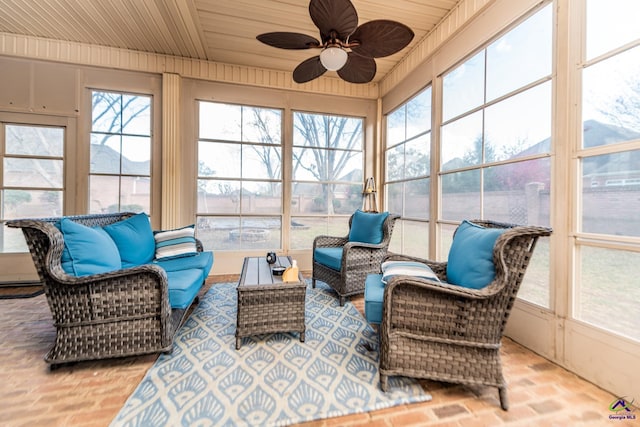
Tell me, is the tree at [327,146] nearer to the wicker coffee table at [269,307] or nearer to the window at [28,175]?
the wicker coffee table at [269,307]

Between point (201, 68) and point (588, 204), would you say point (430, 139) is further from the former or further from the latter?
point (201, 68)

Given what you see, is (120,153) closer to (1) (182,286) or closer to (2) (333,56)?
(1) (182,286)

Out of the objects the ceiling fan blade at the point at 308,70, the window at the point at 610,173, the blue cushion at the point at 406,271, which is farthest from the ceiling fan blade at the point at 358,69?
the blue cushion at the point at 406,271

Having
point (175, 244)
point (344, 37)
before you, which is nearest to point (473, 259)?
point (344, 37)

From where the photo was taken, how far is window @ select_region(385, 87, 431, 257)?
Answer: 3156 millimetres

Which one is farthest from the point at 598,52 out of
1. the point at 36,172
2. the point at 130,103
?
the point at 36,172

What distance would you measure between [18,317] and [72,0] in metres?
3.08

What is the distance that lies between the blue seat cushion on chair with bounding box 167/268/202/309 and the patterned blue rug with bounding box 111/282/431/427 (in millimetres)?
344

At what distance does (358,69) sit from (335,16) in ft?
2.23

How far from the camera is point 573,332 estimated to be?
1.59 meters

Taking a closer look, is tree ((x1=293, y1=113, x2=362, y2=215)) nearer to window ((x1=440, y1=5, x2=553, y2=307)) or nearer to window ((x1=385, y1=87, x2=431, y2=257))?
window ((x1=385, y1=87, x2=431, y2=257))

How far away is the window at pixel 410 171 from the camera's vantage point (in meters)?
3.16

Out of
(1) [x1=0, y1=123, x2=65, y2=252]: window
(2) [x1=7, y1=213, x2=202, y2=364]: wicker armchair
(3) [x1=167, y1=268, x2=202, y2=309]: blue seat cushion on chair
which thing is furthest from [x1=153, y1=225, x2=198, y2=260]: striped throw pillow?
(1) [x1=0, y1=123, x2=65, y2=252]: window

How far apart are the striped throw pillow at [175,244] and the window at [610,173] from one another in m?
3.19
